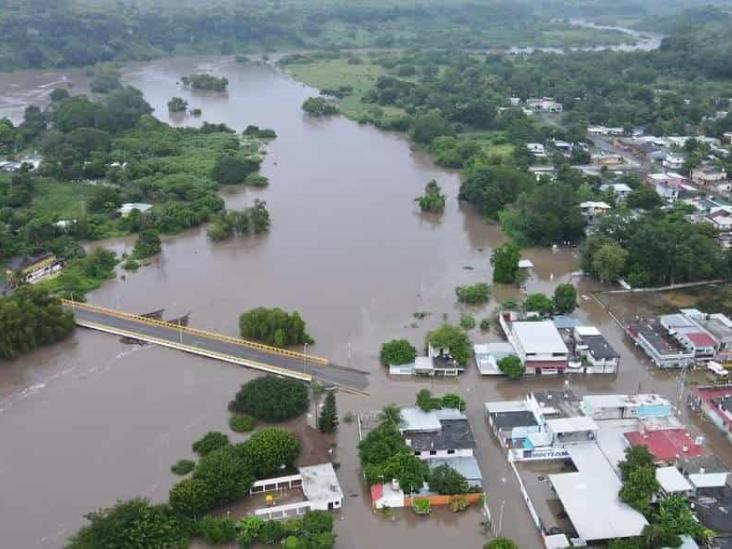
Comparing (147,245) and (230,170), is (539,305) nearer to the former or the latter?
(147,245)

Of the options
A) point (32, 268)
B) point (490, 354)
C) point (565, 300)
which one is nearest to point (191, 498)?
point (490, 354)

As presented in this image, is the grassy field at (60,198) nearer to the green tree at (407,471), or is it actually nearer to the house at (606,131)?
the green tree at (407,471)

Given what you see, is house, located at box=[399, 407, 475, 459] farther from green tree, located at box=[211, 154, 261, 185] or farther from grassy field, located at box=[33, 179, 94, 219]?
green tree, located at box=[211, 154, 261, 185]

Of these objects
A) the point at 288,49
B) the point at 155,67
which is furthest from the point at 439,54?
the point at 155,67

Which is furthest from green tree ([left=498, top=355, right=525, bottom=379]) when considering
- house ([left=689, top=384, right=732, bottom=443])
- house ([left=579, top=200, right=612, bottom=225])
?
house ([left=579, top=200, right=612, bottom=225])

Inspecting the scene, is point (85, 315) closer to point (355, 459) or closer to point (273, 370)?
point (273, 370)

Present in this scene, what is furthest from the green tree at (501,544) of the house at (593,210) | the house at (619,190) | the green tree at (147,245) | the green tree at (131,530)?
the house at (619,190)
